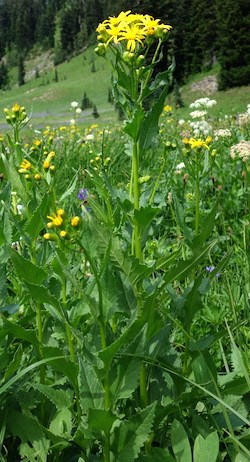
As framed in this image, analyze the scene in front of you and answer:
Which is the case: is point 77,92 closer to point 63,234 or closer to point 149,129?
point 149,129

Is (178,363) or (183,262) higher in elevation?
(183,262)

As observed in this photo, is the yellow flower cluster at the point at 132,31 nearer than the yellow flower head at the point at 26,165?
Yes

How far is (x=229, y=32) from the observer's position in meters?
49.6

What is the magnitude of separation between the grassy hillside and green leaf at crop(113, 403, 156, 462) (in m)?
23.6

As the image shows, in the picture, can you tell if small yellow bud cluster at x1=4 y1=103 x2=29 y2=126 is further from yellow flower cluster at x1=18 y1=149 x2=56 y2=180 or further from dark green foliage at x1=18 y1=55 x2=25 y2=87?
dark green foliage at x1=18 y1=55 x2=25 y2=87

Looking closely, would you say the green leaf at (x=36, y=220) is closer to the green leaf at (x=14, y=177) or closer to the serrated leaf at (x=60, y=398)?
the green leaf at (x=14, y=177)

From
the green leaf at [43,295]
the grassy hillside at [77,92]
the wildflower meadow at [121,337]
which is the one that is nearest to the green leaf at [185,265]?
the wildflower meadow at [121,337]

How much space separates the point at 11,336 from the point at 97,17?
119 meters

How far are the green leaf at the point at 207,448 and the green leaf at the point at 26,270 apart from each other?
0.58 m

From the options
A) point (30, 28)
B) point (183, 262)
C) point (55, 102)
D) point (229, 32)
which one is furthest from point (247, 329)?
point (30, 28)

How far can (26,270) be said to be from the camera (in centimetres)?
148

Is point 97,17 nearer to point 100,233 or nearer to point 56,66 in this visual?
point 56,66

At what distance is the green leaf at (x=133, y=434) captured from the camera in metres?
1.38

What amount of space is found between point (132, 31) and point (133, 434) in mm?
1084
